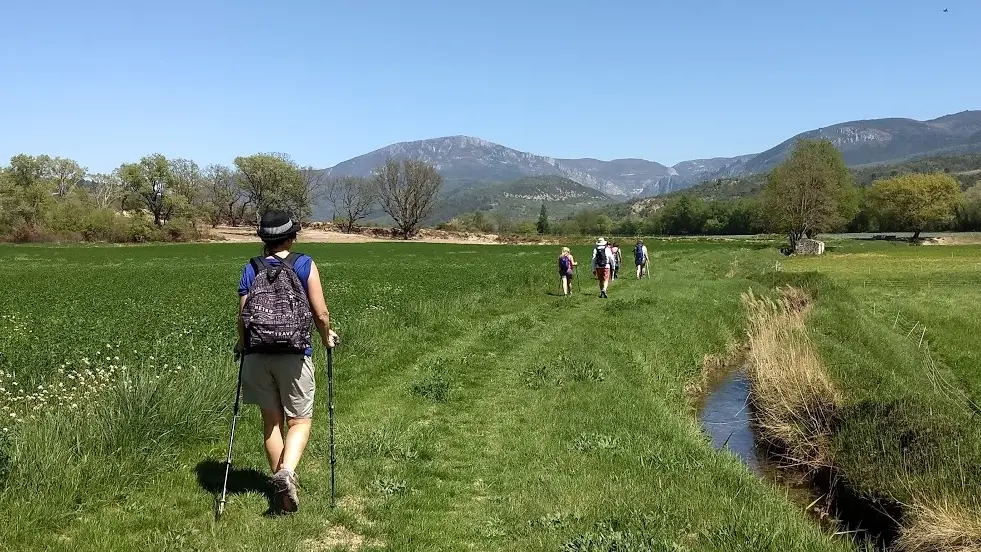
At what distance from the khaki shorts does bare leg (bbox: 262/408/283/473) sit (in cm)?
12

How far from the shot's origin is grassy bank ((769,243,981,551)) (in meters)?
7.54

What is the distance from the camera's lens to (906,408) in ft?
33.9

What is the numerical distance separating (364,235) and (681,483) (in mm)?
121887

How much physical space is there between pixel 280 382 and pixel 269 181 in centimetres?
12818

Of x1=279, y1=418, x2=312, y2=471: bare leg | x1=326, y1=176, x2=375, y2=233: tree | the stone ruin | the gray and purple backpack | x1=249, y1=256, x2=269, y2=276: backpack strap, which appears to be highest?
x1=326, y1=176, x2=375, y2=233: tree

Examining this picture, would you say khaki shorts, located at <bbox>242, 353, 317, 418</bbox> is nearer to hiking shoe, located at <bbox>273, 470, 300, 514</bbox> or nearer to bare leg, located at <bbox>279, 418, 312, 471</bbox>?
bare leg, located at <bbox>279, 418, 312, 471</bbox>

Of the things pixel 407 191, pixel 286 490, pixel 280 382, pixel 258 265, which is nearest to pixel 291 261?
pixel 258 265

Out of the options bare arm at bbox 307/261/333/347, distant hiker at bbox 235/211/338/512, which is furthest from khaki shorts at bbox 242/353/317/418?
bare arm at bbox 307/261/333/347

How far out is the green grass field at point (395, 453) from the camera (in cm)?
568

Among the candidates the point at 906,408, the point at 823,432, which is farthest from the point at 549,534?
the point at 906,408

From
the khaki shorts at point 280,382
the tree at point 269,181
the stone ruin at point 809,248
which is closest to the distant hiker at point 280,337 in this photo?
the khaki shorts at point 280,382

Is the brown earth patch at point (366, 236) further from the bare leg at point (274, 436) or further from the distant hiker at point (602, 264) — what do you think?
the bare leg at point (274, 436)

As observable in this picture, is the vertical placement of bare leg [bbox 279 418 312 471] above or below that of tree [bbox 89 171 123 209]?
below

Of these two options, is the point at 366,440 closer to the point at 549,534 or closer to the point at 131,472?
the point at 131,472
